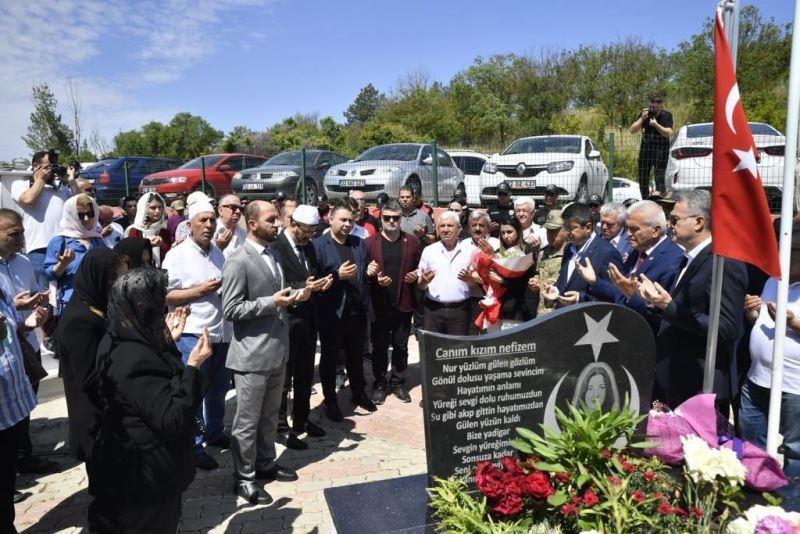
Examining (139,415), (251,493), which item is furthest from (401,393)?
(139,415)

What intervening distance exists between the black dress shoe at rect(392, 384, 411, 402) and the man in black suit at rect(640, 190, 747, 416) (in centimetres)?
306

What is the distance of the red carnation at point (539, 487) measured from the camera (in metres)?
2.45

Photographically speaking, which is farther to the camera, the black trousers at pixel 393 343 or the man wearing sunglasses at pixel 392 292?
the black trousers at pixel 393 343

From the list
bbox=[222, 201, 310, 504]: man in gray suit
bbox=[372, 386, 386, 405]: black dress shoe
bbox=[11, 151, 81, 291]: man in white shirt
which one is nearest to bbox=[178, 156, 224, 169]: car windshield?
bbox=[11, 151, 81, 291]: man in white shirt

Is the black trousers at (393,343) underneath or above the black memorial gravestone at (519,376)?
underneath

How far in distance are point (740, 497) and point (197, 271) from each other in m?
3.82

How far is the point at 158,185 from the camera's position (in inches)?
552

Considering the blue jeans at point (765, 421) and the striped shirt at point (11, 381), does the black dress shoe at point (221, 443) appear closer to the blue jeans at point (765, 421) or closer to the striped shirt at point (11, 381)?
the striped shirt at point (11, 381)

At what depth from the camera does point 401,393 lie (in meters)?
6.36

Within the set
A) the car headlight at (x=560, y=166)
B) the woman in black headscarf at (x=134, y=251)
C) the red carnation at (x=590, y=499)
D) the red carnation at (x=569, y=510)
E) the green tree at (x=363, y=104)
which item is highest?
the green tree at (x=363, y=104)

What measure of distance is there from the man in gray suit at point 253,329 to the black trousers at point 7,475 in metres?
1.32

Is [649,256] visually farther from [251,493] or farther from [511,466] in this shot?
[251,493]

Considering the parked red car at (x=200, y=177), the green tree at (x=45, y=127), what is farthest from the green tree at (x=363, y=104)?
the parked red car at (x=200, y=177)

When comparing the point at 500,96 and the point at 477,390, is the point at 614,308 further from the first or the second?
the point at 500,96
